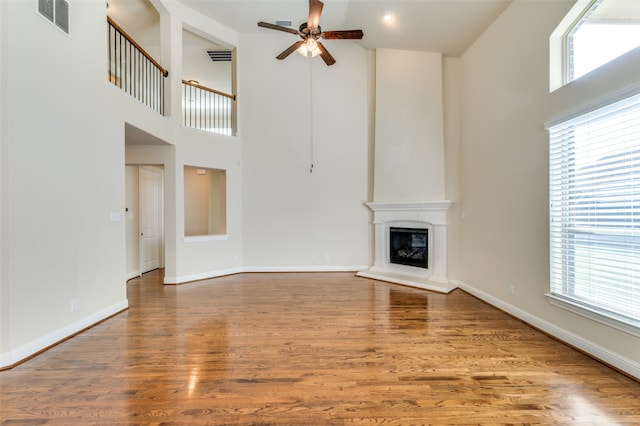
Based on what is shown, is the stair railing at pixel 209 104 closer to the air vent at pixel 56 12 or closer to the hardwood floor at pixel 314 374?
the air vent at pixel 56 12

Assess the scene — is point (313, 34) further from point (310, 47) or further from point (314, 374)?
point (314, 374)

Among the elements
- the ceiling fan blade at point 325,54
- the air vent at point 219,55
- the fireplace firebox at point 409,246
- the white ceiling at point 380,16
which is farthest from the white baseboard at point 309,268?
the air vent at point 219,55

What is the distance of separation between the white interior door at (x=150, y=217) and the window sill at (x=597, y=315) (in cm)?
678

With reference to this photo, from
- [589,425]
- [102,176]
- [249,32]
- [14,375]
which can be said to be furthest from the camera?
[249,32]

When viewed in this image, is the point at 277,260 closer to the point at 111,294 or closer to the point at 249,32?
the point at 111,294

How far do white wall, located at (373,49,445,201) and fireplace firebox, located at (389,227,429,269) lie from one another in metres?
0.64

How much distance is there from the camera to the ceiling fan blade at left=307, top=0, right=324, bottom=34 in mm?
3277

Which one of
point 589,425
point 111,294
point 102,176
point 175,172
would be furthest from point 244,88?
point 589,425

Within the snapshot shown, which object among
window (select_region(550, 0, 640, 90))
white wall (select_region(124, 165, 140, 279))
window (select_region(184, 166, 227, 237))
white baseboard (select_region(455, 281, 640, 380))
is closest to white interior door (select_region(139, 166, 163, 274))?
white wall (select_region(124, 165, 140, 279))

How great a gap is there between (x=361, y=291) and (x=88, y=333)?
350 centimetres

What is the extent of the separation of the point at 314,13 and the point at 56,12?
2665 mm

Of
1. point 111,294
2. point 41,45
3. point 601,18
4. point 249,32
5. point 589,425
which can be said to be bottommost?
point 589,425

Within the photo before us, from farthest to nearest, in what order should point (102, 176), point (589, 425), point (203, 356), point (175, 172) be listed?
point (175, 172), point (102, 176), point (203, 356), point (589, 425)

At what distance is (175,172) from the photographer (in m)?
4.93
